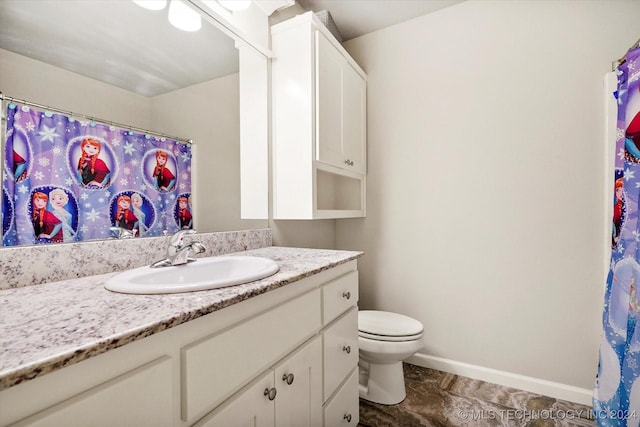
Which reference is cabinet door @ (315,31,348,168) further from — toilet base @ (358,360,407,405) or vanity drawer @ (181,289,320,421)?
toilet base @ (358,360,407,405)

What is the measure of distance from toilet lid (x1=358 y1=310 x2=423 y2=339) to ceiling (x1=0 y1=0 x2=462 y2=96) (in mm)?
1549

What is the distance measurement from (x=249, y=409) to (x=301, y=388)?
0.25m

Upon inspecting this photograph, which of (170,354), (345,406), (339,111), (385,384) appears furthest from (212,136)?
(385,384)

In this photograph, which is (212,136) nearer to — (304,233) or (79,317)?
(304,233)

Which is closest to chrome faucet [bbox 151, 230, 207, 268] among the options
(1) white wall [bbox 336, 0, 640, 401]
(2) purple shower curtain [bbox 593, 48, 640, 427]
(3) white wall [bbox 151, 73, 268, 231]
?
(3) white wall [bbox 151, 73, 268, 231]

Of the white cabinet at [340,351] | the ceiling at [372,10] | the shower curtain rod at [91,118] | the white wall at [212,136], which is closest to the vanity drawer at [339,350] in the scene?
the white cabinet at [340,351]

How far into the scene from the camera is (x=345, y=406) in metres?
1.28

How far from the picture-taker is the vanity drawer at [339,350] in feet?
3.67

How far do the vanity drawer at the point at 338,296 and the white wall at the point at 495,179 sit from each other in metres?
0.87

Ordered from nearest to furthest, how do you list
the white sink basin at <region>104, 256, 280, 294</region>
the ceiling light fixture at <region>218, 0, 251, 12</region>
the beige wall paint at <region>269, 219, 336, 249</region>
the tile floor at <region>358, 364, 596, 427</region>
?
the white sink basin at <region>104, 256, 280, 294</region> → the ceiling light fixture at <region>218, 0, 251, 12</region> → the tile floor at <region>358, 364, 596, 427</region> → the beige wall paint at <region>269, 219, 336, 249</region>

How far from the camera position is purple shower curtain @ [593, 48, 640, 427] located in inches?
45.9

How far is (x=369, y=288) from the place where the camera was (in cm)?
224

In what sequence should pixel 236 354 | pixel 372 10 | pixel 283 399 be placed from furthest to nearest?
pixel 372 10
pixel 283 399
pixel 236 354

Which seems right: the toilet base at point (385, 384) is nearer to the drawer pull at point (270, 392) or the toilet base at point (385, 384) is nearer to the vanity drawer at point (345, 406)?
the vanity drawer at point (345, 406)
